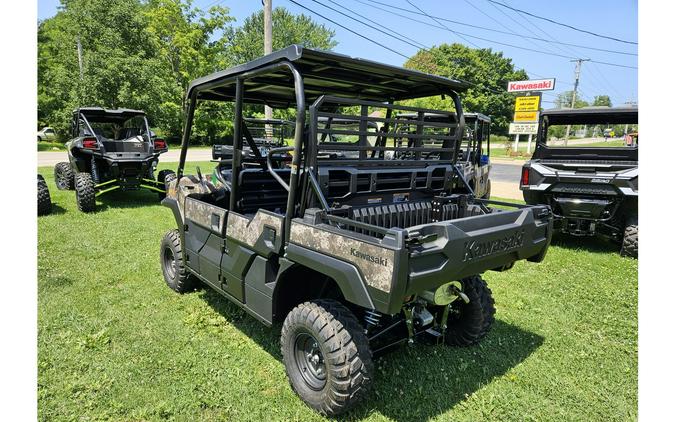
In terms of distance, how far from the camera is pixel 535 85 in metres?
33.9

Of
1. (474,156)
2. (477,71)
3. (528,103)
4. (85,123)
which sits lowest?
Answer: (474,156)

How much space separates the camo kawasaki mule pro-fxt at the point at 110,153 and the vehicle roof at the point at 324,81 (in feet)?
18.3

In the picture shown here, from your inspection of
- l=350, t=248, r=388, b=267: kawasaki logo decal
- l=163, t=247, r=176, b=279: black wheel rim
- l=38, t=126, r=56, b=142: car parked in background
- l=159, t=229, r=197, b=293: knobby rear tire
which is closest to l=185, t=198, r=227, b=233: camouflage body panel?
l=159, t=229, r=197, b=293: knobby rear tire

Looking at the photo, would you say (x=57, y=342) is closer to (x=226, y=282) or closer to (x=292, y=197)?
(x=226, y=282)

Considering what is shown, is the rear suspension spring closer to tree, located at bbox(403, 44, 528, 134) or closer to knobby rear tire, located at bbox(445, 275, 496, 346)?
knobby rear tire, located at bbox(445, 275, 496, 346)

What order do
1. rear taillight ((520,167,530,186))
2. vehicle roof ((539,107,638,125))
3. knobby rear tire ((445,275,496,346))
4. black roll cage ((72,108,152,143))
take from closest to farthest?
knobby rear tire ((445,275,496,346)) → vehicle roof ((539,107,638,125)) → rear taillight ((520,167,530,186)) → black roll cage ((72,108,152,143))

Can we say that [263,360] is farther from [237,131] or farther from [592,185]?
[592,185]

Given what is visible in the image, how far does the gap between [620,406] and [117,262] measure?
17.9 feet

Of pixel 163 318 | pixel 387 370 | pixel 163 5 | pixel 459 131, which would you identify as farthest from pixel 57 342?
pixel 163 5

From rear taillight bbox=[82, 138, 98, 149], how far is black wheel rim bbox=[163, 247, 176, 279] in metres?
5.46

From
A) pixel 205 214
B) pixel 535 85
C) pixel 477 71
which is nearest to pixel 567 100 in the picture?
pixel 477 71

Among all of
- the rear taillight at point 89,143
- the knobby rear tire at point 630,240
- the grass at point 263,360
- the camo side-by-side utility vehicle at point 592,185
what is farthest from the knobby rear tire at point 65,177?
the knobby rear tire at point 630,240

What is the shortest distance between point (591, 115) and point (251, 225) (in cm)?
598

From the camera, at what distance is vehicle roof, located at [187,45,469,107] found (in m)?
2.73
